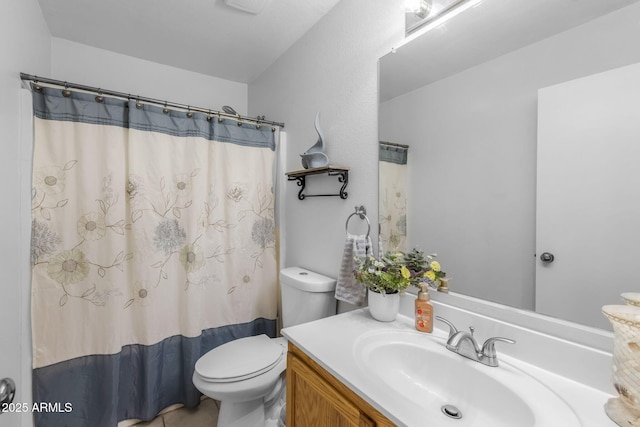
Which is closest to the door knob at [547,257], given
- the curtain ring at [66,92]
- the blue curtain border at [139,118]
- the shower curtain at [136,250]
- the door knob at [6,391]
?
the door knob at [6,391]

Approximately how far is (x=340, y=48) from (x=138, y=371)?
6.89ft

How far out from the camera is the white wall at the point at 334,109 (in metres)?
1.33

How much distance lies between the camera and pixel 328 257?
5.29ft

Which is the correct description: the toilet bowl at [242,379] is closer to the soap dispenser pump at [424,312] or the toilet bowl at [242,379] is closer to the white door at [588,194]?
the soap dispenser pump at [424,312]

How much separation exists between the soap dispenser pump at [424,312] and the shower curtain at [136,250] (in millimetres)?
1173

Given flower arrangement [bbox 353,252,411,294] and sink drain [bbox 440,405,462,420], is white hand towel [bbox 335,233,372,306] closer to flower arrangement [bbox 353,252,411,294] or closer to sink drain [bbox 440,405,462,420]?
flower arrangement [bbox 353,252,411,294]

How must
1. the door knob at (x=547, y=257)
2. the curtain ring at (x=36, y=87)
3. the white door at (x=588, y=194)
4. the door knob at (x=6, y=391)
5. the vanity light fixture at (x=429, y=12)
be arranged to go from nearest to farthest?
1. the door knob at (x=6, y=391)
2. the white door at (x=588, y=194)
3. the door knob at (x=547, y=257)
4. the vanity light fixture at (x=429, y=12)
5. the curtain ring at (x=36, y=87)

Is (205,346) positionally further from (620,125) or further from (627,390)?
(620,125)

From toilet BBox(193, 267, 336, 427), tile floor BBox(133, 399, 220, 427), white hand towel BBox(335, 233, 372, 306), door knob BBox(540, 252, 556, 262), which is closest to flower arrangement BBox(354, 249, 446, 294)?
white hand towel BBox(335, 233, 372, 306)

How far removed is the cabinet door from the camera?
0.75 metres

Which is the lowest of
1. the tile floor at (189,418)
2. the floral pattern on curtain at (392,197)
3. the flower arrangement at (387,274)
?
the tile floor at (189,418)

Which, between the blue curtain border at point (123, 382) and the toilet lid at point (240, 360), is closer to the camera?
the toilet lid at point (240, 360)

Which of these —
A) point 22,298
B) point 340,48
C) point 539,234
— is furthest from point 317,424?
point 340,48

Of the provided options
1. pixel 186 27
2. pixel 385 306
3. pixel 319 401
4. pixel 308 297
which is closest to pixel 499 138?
pixel 385 306
